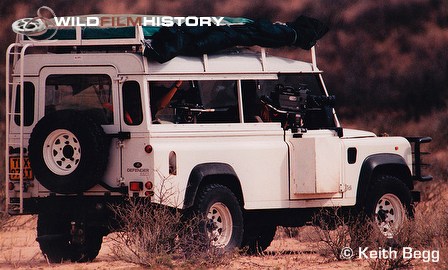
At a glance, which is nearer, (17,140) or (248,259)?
(17,140)

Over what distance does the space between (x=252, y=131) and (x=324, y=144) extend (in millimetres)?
902

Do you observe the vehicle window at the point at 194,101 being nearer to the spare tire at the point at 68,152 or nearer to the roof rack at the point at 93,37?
the roof rack at the point at 93,37

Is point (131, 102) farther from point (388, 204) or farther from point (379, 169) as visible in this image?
point (388, 204)

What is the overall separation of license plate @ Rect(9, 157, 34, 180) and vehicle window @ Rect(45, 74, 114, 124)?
61cm

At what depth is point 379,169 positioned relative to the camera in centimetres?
1595

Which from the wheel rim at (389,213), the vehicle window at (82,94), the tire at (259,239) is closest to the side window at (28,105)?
the vehicle window at (82,94)

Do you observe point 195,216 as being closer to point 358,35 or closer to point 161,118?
point 161,118

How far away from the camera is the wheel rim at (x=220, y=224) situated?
46.6 ft

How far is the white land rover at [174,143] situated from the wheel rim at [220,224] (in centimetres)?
1

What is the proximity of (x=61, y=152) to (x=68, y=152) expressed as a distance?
9 centimetres

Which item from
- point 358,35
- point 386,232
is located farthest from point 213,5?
point 386,232

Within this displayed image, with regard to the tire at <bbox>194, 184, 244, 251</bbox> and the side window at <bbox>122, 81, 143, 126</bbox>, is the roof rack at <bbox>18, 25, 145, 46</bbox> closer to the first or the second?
the side window at <bbox>122, 81, 143, 126</bbox>

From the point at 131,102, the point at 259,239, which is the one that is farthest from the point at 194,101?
the point at 259,239

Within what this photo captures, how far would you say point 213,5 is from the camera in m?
34.0
